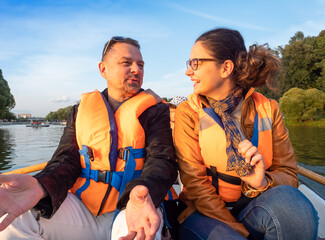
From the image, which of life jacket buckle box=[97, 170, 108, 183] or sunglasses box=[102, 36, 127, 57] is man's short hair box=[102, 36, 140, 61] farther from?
life jacket buckle box=[97, 170, 108, 183]

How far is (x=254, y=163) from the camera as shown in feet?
4.42

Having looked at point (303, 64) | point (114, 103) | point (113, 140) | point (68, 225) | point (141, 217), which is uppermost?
point (303, 64)

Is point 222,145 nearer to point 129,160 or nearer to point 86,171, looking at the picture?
point 129,160

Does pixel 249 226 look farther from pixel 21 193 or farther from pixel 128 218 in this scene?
pixel 21 193

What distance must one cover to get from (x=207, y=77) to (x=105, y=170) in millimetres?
981

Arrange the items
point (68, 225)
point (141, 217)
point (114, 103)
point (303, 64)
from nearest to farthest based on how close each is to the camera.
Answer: point (141, 217), point (68, 225), point (114, 103), point (303, 64)

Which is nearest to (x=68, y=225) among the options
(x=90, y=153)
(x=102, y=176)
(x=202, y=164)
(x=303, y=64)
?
(x=102, y=176)

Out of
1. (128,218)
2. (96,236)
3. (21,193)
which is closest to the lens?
(128,218)

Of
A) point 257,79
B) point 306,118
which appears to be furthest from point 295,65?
point 257,79

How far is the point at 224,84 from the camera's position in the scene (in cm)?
188

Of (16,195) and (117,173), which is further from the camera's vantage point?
(117,173)

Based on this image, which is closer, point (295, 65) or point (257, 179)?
point (257, 179)

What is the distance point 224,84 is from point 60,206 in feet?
4.66

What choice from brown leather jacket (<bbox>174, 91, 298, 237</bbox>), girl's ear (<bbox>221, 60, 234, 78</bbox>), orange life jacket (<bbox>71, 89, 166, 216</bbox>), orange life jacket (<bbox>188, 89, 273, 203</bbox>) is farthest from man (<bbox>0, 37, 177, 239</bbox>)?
girl's ear (<bbox>221, 60, 234, 78</bbox>)
